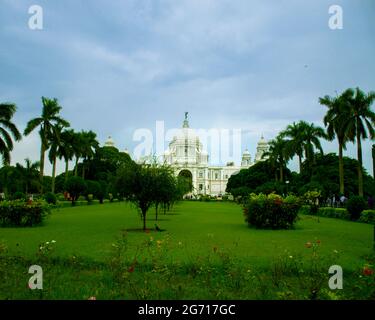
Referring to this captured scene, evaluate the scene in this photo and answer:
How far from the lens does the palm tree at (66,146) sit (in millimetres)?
44812

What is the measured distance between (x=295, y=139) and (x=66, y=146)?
24544mm

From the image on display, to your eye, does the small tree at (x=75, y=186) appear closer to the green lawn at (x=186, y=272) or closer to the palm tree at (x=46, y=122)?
the palm tree at (x=46, y=122)

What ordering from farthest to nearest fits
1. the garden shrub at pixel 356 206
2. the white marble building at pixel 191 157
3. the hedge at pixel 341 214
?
the white marble building at pixel 191 157 → the garden shrub at pixel 356 206 → the hedge at pixel 341 214

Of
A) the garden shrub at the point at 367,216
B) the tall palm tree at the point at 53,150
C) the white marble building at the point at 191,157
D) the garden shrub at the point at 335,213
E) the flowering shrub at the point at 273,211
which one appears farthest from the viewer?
the white marble building at the point at 191,157

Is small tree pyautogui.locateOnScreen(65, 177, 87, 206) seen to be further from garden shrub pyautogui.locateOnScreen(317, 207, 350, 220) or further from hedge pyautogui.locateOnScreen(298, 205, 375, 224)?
garden shrub pyautogui.locateOnScreen(317, 207, 350, 220)

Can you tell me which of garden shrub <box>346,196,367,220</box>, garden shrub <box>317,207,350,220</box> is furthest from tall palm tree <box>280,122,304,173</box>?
garden shrub <box>346,196,367,220</box>

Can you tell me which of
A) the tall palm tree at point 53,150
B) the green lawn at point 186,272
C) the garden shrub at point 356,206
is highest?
the tall palm tree at point 53,150

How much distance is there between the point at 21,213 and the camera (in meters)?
18.8

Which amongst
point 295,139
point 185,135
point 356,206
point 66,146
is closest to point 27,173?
point 66,146

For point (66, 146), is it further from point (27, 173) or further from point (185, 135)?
point (185, 135)

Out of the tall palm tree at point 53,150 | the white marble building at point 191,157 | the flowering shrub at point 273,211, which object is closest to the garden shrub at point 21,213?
the flowering shrub at point 273,211

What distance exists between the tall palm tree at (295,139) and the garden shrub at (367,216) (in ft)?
73.7
